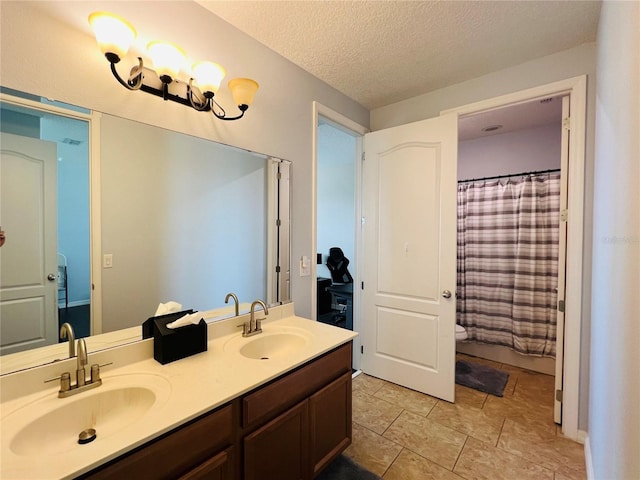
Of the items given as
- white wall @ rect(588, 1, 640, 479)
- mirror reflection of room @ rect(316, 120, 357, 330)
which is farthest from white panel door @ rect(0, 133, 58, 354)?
mirror reflection of room @ rect(316, 120, 357, 330)

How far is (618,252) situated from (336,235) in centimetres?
414

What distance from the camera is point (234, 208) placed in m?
1.79

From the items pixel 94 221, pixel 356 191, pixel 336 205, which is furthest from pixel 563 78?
pixel 336 205

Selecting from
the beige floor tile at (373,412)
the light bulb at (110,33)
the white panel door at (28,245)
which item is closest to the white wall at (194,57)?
the light bulb at (110,33)

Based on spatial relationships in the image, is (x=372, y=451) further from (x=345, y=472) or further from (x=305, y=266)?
(x=305, y=266)

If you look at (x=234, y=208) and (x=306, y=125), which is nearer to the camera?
(x=234, y=208)

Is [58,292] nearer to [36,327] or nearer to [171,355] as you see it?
[36,327]

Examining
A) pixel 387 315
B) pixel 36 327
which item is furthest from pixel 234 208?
pixel 387 315

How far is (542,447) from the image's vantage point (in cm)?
185

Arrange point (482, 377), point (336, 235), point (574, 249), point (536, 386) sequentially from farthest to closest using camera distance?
point (336, 235) < point (482, 377) < point (536, 386) < point (574, 249)

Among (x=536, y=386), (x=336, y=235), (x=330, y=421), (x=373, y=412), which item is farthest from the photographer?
(x=336, y=235)

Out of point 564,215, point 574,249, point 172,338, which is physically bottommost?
point 172,338

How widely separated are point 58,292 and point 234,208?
3.00 feet

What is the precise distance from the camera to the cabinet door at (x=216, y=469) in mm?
953
